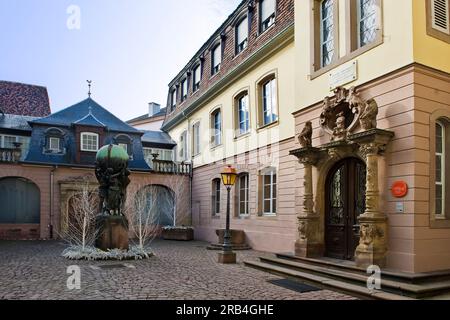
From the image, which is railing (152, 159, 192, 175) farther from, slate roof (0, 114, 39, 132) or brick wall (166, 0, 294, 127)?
slate roof (0, 114, 39, 132)

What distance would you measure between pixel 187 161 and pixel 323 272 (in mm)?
15825

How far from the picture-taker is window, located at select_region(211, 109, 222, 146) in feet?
64.4

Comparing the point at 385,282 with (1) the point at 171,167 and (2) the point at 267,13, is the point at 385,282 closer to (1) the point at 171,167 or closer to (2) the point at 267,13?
(2) the point at 267,13

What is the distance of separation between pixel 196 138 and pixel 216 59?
14.7ft

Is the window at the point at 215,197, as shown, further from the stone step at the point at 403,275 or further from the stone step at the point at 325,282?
the stone step at the point at 403,275

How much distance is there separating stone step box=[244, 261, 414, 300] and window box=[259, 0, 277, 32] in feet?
29.9

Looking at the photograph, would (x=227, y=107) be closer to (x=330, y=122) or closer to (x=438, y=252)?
(x=330, y=122)

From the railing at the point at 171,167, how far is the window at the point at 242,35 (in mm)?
7649

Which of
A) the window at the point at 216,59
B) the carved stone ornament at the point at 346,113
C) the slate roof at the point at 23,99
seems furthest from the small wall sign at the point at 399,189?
the slate roof at the point at 23,99

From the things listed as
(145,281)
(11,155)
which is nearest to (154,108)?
(11,155)

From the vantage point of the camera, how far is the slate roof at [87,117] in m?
22.5

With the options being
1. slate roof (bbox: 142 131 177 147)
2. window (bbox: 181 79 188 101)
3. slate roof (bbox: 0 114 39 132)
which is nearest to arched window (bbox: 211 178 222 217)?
slate roof (bbox: 142 131 177 147)

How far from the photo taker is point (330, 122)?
1041 centimetres

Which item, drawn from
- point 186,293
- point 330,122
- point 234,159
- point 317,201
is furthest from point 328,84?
point 234,159
